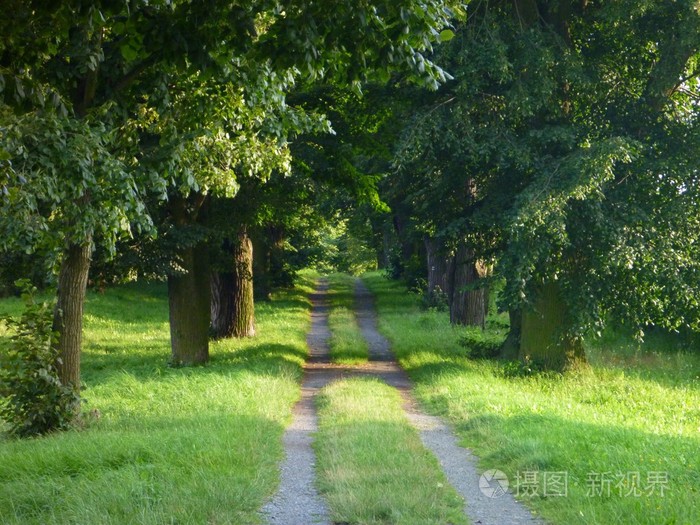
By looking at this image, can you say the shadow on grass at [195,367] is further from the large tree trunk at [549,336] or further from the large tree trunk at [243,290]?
the large tree trunk at [549,336]

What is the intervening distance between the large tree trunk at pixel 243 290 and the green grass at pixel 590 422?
477cm

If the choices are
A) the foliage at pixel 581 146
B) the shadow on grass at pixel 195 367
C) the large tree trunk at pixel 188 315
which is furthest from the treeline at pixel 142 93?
the foliage at pixel 581 146

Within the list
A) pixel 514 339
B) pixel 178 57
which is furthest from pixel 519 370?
pixel 178 57

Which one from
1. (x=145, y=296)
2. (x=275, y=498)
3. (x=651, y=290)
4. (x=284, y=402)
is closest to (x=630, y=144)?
(x=651, y=290)

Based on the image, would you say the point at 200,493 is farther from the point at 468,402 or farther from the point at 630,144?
the point at 630,144

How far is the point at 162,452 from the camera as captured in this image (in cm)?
891

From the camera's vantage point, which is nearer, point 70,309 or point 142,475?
point 142,475

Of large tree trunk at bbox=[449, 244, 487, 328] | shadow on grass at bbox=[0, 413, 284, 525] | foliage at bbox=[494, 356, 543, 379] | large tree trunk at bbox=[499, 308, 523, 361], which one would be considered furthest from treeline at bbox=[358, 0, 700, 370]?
large tree trunk at bbox=[449, 244, 487, 328]

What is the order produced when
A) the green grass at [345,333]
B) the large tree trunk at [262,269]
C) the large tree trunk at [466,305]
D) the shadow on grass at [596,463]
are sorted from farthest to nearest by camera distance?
the large tree trunk at [262,269] → the large tree trunk at [466,305] → the green grass at [345,333] → the shadow on grass at [596,463]

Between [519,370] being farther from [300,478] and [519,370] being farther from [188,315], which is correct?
[300,478]

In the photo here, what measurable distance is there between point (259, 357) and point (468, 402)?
7759 mm

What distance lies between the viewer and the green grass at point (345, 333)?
22.0 metres

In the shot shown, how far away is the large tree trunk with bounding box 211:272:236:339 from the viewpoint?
992 inches

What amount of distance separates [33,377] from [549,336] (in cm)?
1066
